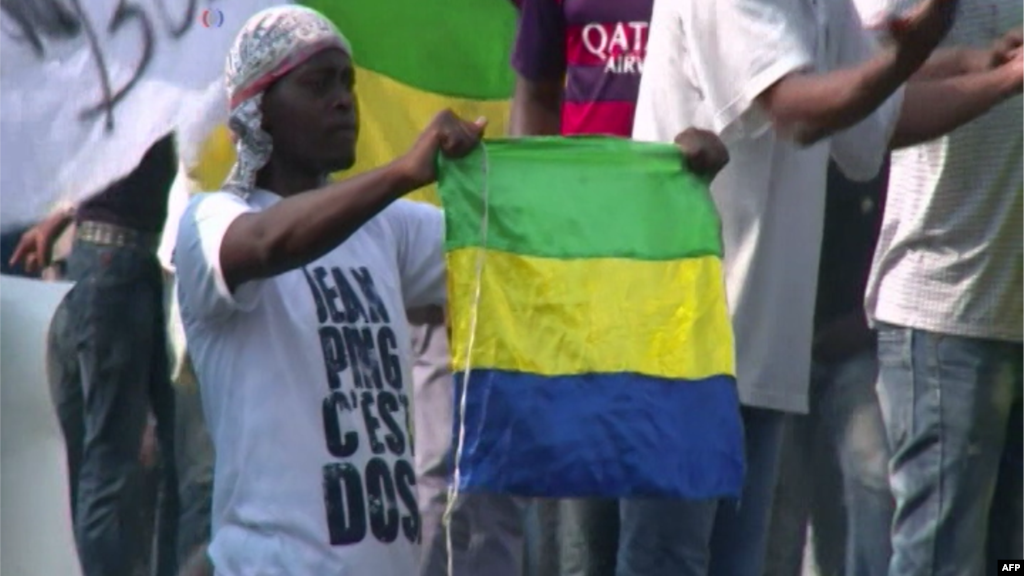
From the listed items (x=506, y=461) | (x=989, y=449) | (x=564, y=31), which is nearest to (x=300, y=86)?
(x=506, y=461)

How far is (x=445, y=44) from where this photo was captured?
25.5 feet

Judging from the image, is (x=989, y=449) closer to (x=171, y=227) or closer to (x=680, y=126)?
(x=680, y=126)

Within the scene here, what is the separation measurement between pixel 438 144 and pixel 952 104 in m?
1.37

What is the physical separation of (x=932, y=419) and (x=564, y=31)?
1274mm

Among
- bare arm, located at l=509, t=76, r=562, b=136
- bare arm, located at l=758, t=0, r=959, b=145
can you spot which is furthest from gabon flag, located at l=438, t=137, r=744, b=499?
bare arm, located at l=509, t=76, r=562, b=136

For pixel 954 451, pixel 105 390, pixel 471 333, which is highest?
pixel 471 333

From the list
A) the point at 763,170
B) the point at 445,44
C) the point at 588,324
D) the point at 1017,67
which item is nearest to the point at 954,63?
the point at 1017,67

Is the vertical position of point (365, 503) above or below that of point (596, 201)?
below

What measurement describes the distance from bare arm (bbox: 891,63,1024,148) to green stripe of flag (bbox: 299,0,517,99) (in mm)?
1895

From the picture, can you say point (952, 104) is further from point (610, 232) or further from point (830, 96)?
point (610, 232)

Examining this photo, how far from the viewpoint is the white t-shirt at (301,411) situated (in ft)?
17.3

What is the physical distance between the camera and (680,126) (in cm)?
590

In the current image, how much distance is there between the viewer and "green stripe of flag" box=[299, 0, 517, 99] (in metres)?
7.68

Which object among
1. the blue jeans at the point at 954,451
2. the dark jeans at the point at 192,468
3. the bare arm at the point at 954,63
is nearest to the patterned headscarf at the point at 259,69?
the bare arm at the point at 954,63
